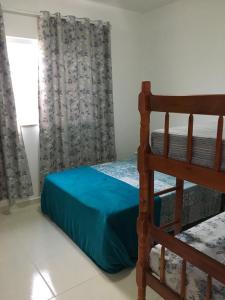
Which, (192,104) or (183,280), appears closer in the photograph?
(192,104)

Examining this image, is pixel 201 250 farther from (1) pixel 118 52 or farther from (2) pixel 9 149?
(1) pixel 118 52

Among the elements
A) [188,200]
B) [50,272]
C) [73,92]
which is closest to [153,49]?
[73,92]

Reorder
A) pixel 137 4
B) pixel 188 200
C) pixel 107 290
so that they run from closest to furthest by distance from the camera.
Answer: pixel 107 290, pixel 188 200, pixel 137 4

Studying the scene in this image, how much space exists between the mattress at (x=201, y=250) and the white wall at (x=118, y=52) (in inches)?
86.8

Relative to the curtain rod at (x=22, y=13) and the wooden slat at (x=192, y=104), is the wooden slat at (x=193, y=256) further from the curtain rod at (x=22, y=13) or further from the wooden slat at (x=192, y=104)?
the curtain rod at (x=22, y=13)

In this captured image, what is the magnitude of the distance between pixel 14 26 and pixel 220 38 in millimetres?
2316

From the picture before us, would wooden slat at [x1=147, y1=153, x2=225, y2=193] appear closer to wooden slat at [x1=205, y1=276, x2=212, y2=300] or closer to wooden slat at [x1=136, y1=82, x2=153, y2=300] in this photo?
wooden slat at [x1=136, y1=82, x2=153, y2=300]

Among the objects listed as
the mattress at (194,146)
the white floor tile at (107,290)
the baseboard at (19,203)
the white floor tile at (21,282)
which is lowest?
the white floor tile at (107,290)

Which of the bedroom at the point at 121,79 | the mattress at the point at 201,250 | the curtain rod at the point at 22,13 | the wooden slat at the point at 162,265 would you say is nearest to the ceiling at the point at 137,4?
the bedroom at the point at 121,79

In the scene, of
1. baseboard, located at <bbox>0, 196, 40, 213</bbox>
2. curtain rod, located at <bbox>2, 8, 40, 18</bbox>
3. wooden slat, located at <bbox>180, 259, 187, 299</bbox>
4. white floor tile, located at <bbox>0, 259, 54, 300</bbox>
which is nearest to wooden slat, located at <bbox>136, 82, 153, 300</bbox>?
wooden slat, located at <bbox>180, 259, 187, 299</bbox>

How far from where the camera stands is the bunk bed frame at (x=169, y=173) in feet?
3.50

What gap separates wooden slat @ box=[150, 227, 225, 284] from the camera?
1.15 meters

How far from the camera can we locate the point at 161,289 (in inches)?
57.4

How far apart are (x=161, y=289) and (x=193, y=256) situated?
372 millimetres
